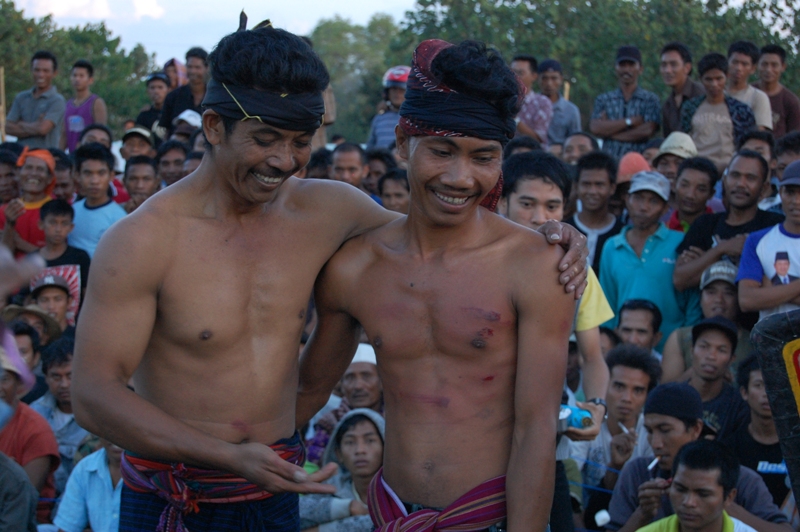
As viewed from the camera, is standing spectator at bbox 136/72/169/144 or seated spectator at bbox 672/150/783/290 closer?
seated spectator at bbox 672/150/783/290

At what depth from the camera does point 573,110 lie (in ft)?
35.3

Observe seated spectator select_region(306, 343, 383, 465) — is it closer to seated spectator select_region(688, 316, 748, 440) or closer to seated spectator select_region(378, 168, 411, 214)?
seated spectator select_region(378, 168, 411, 214)

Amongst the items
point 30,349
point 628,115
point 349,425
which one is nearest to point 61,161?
point 30,349

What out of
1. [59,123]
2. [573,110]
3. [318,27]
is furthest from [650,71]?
[318,27]

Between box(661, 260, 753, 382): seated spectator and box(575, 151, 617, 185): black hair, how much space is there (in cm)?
128

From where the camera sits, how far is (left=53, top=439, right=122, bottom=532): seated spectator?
617 cm

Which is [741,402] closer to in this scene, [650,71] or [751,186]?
[751,186]

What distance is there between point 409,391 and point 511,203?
188 centimetres

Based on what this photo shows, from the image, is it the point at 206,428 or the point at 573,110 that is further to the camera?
the point at 573,110

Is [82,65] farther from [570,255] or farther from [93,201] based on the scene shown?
[570,255]

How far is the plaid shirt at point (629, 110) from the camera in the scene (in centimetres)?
959

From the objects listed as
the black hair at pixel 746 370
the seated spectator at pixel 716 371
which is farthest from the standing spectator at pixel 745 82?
the black hair at pixel 746 370

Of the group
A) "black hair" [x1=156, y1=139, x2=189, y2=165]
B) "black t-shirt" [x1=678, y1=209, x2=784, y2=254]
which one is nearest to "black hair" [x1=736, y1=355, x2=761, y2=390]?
"black t-shirt" [x1=678, y1=209, x2=784, y2=254]

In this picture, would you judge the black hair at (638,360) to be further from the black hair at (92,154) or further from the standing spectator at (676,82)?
the black hair at (92,154)
